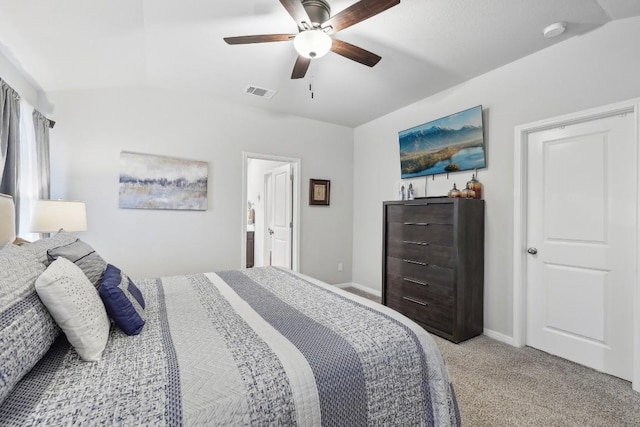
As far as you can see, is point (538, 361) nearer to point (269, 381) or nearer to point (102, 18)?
point (269, 381)

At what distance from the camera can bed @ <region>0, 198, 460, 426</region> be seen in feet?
2.54

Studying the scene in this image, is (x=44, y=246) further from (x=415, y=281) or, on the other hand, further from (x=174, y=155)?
(x=415, y=281)

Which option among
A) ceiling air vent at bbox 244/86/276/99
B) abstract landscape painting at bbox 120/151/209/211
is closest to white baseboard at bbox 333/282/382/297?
abstract landscape painting at bbox 120/151/209/211

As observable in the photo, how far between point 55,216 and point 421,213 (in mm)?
3280

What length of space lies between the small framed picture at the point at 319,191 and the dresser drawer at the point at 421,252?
53.8 inches

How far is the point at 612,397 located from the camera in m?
1.87

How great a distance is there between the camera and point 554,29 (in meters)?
2.15

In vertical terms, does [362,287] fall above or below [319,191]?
below

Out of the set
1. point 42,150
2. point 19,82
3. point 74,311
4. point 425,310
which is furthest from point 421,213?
point 19,82

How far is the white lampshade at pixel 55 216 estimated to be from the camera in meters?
2.25

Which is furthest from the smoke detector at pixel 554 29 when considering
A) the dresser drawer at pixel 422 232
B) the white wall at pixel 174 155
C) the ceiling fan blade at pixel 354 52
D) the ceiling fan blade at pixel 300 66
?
the white wall at pixel 174 155

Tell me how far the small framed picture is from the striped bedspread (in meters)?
2.84

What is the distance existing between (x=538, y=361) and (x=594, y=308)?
600 mm

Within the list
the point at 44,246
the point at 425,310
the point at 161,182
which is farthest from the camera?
the point at 161,182
